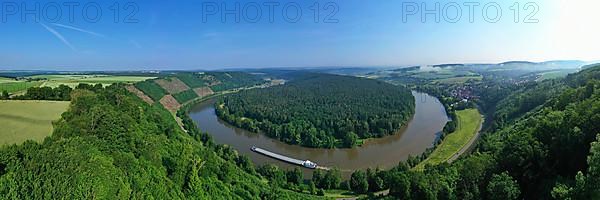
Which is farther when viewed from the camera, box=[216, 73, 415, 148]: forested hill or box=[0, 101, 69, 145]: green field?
box=[216, 73, 415, 148]: forested hill

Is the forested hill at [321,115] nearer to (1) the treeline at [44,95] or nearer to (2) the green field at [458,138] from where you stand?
(2) the green field at [458,138]

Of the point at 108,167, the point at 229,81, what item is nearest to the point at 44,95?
the point at 108,167

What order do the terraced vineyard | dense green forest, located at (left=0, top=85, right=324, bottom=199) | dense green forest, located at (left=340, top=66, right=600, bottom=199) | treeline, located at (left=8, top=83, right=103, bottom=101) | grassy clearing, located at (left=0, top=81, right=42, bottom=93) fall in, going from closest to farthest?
dense green forest, located at (left=0, top=85, right=324, bottom=199) < dense green forest, located at (left=340, top=66, right=600, bottom=199) < treeline, located at (left=8, top=83, right=103, bottom=101) < grassy clearing, located at (left=0, top=81, right=42, bottom=93) < the terraced vineyard

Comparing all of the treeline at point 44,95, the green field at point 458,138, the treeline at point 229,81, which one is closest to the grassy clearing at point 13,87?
the treeline at point 44,95

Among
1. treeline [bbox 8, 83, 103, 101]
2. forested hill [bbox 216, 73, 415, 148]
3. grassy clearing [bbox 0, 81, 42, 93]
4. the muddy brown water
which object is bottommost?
the muddy brown water

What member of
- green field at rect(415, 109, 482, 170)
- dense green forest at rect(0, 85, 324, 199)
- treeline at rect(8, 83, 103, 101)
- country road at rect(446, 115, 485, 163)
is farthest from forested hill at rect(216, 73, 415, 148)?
treeline at rect(8, 83, 103, 101)

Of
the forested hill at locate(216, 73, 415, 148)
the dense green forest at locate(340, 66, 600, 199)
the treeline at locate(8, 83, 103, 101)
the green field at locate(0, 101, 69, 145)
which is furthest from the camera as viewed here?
the forested hill at locate(216, 73, 415, 148)

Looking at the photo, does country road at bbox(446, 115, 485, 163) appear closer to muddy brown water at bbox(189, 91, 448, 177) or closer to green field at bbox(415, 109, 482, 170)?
green field at bbox(415, 109, 482, 170)

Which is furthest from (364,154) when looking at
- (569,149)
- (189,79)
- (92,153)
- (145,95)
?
(189,79)

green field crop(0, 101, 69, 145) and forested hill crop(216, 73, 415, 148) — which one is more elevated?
green field crop(0, 101, 69, 145)
